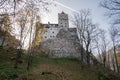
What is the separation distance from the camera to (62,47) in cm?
5175

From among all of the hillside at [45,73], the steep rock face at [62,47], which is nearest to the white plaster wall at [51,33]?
the steep rock face at [62,47]

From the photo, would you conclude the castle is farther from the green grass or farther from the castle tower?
the castle tower

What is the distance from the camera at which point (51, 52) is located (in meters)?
49.5

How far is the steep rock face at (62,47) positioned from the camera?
160ft

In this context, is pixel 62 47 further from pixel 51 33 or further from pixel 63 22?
pixel 63 22

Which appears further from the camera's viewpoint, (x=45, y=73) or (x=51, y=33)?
(x=51, y=33)

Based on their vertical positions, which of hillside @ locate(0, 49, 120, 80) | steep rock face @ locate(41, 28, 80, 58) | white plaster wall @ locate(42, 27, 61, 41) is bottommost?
hillside @ locate(0, 49, 120, 80)

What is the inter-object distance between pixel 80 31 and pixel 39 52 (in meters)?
16.9

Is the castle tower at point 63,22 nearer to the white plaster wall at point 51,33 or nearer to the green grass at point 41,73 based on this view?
the white plaster wall at point 51,33

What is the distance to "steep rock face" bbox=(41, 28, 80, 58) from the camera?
48.8 meters

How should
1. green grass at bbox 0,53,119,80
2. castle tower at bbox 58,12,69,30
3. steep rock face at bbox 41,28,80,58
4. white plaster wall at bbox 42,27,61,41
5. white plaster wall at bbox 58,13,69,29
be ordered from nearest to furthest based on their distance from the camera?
green grass at bbox 0,53,119,80, steep rock face at bbox 41,28,80,58, white plaster wall at bbox 42,27,61,41, castle tower at bbox 58,12,69,30, white plaster wall at bbox 58,13,69,29

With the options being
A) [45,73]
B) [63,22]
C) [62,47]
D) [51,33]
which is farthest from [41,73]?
[63,22]

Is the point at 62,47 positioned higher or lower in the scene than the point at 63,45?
lower

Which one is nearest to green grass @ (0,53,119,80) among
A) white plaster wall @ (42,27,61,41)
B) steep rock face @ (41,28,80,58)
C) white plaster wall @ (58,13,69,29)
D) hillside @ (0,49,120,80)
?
hillside @ (0,49,120,80)
